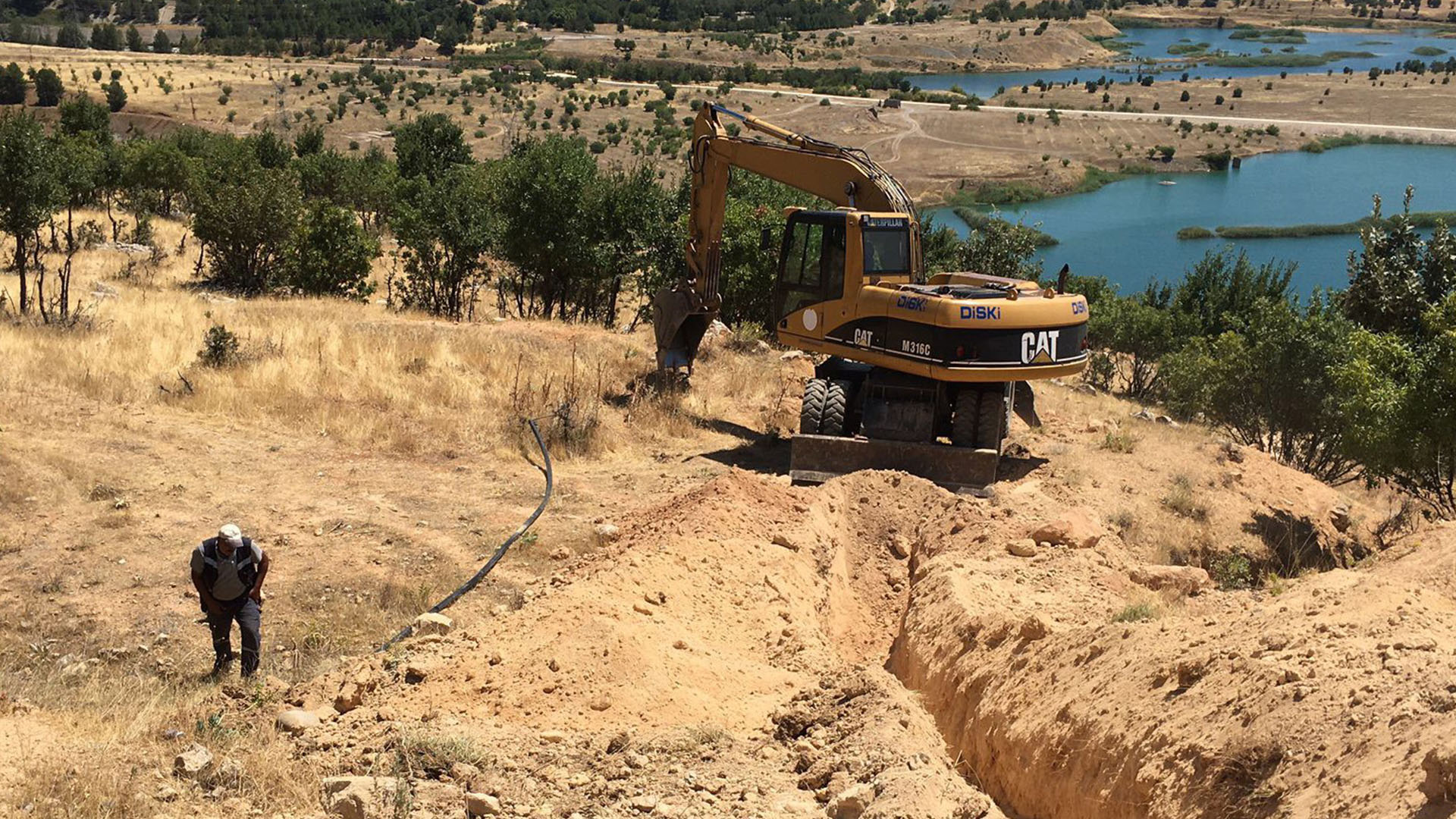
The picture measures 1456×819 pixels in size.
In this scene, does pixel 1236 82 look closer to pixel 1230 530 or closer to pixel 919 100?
pixel 919 100

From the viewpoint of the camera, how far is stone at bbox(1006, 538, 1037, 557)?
39.9 ft

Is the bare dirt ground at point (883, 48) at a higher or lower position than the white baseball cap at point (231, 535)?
higher

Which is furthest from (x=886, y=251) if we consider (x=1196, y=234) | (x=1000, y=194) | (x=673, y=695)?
(x=1000, y=194)

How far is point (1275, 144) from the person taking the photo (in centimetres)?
10006

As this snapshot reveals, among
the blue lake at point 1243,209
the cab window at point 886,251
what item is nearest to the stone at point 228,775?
the cab window at point 886,251

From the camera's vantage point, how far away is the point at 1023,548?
12156 mm

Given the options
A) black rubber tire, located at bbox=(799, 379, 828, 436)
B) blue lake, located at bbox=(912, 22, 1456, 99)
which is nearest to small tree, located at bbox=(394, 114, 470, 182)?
black rubber tire, located at bbox=(799, 379, 828, 436)

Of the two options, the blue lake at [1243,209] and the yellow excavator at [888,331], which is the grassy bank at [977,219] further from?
the yellow excavator at [888,331]

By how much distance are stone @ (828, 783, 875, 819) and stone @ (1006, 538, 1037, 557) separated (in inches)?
189

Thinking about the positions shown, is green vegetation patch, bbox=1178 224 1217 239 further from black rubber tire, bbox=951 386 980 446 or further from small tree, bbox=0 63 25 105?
small tree, bbox=0 63 25 105

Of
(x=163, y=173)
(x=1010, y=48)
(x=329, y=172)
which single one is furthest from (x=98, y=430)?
(x=1010, y=48)

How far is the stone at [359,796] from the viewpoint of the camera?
7.56 metres

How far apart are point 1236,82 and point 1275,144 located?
3275 centimetres

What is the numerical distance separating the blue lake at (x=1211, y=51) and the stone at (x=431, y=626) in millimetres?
119651
